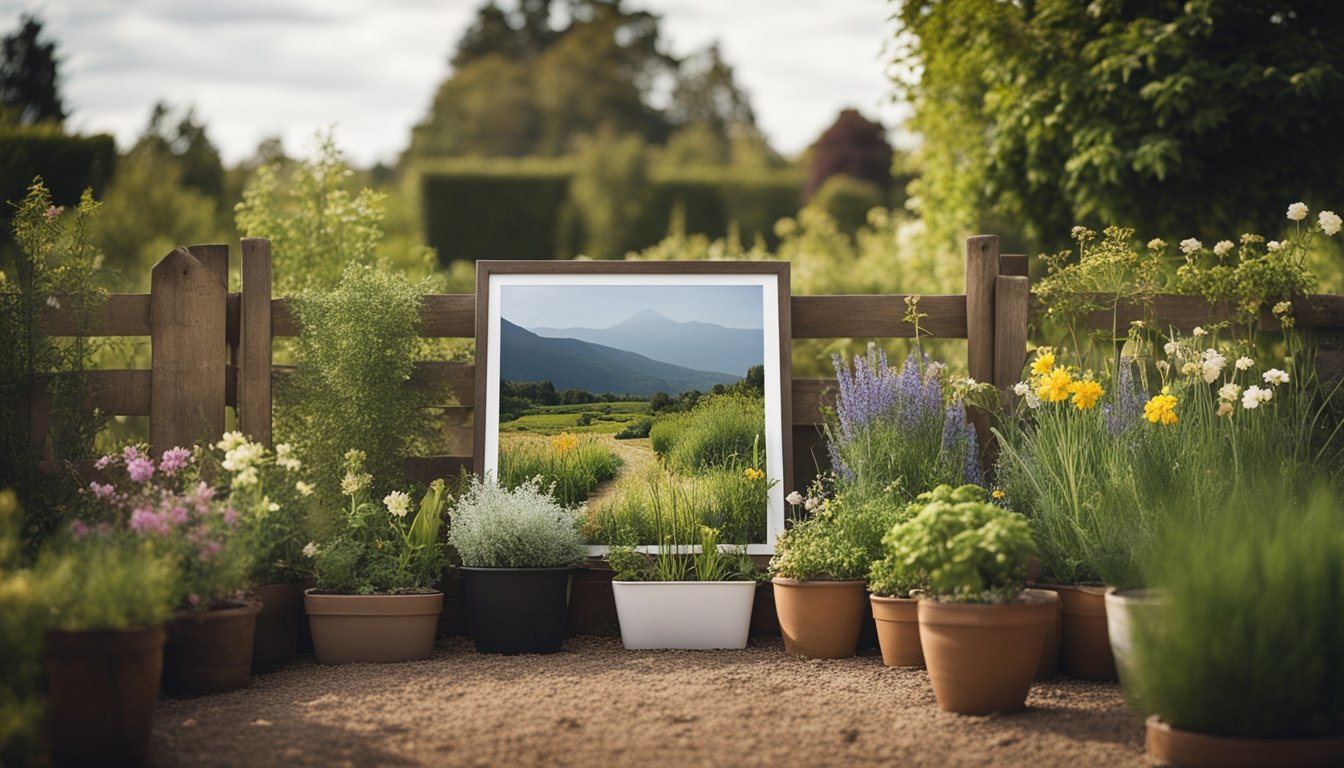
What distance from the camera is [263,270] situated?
557 centimetres

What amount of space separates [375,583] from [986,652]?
8.14 feet

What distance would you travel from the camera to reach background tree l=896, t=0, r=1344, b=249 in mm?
7492

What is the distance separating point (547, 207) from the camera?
21.7 m

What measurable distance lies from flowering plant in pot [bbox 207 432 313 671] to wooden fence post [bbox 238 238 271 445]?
15.0 inches

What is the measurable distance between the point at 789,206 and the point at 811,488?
18.4 meters

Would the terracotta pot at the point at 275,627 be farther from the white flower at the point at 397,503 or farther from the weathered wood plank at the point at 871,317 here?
the weathered wood plank at the point at 871,317

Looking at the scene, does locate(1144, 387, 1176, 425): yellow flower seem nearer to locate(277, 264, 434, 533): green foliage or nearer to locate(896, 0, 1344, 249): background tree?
locate(277, 264, 434, 533): green foliage

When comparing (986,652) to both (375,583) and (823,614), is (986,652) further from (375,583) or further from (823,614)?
(375,583)

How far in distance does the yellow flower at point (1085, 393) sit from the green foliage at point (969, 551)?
0.81m

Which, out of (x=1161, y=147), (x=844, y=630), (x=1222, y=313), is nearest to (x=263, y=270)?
(x=844, y=630)

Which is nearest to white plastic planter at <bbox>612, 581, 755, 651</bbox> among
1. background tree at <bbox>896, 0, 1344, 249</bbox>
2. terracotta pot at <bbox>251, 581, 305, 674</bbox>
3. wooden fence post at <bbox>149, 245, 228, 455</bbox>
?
terracotta pot at <bbox>251, 581, 305, 674</bbox>

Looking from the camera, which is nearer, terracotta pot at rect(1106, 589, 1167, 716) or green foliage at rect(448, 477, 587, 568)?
terracotta pot at rect(1106, 589, 1167, 716)

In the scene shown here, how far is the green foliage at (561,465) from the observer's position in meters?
5.55

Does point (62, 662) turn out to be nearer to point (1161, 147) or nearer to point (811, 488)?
point (811, 488)
